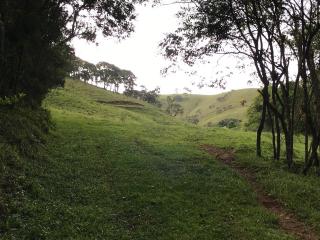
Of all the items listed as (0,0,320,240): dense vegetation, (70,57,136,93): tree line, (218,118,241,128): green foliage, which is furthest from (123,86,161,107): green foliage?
(0,0,320,240): dense vegetation

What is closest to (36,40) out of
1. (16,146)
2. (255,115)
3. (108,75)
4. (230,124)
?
(16,146)

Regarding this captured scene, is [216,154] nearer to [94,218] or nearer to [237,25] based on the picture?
[237,25]

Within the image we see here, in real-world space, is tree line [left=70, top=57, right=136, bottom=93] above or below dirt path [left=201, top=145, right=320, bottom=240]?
above

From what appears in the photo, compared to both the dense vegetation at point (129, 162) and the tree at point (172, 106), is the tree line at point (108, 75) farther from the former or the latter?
the dense vegetation at point (129, 162)

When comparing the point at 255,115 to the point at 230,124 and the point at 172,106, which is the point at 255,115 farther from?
the point at 172,106

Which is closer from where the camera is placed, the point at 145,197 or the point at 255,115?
the point at 145,197

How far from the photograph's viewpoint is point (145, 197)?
19672 mm

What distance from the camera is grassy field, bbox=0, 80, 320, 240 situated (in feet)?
50.4

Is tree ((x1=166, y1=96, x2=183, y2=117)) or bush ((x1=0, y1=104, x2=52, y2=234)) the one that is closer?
bush ((x1=0, y1=104, x2=52, y2=234))

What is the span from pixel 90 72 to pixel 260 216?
151483 millimetres

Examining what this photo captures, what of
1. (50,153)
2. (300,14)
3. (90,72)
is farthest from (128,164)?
(90,72)

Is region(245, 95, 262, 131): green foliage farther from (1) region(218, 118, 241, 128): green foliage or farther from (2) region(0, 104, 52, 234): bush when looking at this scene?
(2) region(0, 104, 52, 234): bush

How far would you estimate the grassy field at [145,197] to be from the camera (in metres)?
15.4

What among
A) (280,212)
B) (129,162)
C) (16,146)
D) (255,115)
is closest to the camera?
(280,212)
